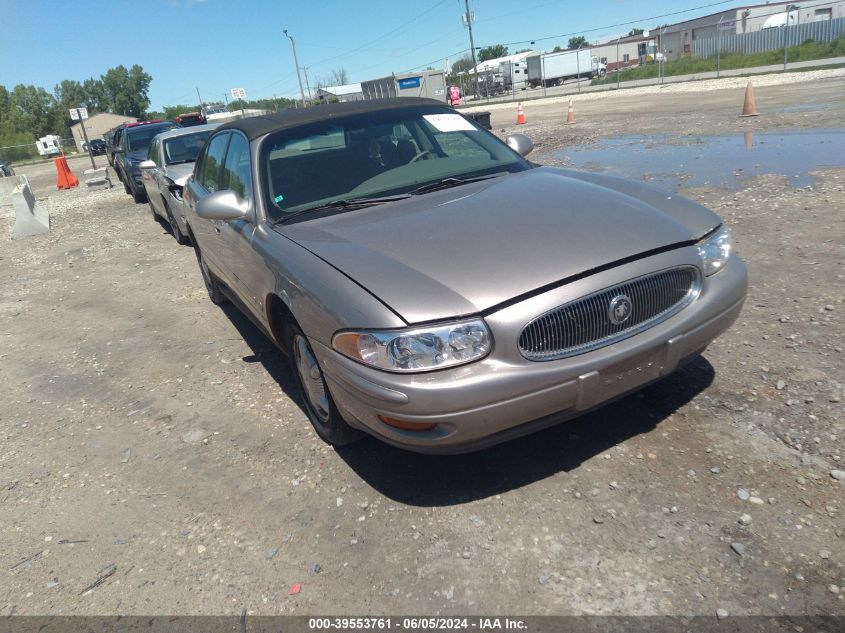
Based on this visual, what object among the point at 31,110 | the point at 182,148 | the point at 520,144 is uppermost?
the point at 31,110

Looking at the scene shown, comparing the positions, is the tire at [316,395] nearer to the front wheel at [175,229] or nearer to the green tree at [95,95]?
the front wheel at [175,229]

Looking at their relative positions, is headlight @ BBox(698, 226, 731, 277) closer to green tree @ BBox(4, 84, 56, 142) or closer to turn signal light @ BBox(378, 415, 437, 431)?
turn signal light @ BBox(378, 415, 437, 431)

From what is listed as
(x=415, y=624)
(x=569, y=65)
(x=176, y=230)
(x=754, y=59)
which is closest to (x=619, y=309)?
(x=415, y=624)

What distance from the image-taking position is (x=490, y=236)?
2.83m

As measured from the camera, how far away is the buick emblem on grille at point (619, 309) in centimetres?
256

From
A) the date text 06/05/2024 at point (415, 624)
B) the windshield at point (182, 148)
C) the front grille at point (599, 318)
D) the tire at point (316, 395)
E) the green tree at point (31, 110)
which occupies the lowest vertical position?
the date text 06/05/2024 at point (415, 624)

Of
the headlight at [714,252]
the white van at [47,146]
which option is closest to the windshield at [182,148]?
the headlight at [714,252]

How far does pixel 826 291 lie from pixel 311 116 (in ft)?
12.4

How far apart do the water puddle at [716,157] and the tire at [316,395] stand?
639 centimetres

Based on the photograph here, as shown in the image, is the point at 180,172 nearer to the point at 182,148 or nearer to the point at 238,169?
A: the point at 182,148

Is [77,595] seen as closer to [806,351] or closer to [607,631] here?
[607,631]

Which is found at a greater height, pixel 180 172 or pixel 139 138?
pixel 139 138

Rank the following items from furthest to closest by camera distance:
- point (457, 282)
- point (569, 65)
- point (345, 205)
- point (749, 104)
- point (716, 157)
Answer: point (569, 65), point (749, 104), point (716, 157), point (345, 205), point (457, 282)

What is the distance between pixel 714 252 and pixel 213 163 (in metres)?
3.89
